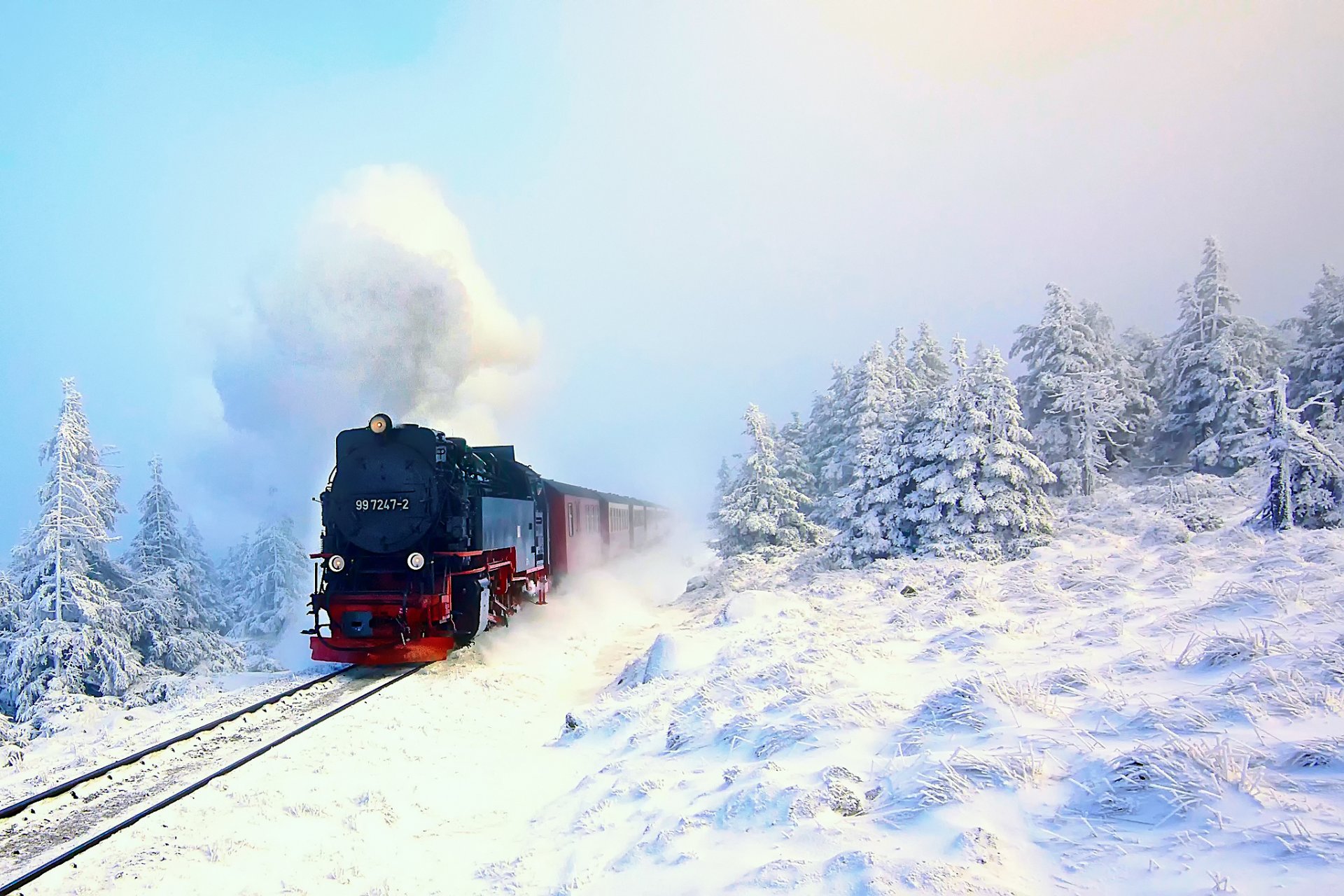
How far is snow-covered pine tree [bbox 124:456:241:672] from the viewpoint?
21.2 meters

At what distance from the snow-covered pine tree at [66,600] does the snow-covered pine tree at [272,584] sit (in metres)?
13.9

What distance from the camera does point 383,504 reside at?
1275cm

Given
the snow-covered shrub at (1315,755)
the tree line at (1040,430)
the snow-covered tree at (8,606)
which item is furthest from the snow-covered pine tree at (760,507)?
the snow-covered shrub at (1315,755)

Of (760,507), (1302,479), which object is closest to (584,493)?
(760,507)

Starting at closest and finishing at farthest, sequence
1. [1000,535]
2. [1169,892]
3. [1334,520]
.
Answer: [1169,892] → [1334,520] → [1000,535]

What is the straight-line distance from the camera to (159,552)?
24.8 m

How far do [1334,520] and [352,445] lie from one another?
19026 mm

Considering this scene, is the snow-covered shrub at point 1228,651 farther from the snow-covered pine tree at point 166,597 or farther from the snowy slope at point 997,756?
the snow-covered pine tree at point 166,597

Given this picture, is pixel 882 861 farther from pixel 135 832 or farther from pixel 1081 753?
pixel 135 832

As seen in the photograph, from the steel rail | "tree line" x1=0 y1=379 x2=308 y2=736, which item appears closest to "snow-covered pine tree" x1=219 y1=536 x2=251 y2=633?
"tree line" x1=0 y1=379 x2=308 y2=736

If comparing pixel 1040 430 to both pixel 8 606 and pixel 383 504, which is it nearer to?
pixel 383 504

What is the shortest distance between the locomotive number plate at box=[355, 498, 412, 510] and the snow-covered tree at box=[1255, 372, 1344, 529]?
17.2 meters

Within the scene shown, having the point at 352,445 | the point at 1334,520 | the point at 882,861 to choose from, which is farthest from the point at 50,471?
the point at 1334,520

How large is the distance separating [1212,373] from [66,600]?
123 feet
